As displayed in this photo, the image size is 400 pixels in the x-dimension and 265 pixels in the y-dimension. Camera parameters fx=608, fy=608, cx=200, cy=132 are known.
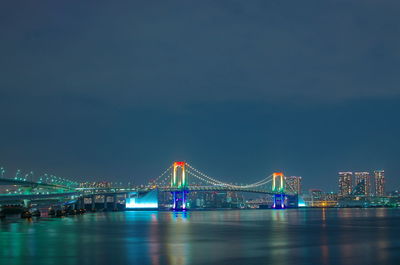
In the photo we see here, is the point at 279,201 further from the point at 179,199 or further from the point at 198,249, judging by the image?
the point at 198,249

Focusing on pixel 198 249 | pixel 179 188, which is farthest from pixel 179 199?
pixel 198 249

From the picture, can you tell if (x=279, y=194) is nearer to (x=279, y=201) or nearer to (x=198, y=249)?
(x=279, y=201)

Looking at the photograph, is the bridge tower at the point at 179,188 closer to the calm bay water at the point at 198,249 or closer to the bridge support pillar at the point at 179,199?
the bridge support pillar at the point at 179,199

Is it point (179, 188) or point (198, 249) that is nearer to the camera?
point (198, 249)

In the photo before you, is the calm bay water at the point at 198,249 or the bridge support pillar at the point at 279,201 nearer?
the calm bay water at the point at 198,249

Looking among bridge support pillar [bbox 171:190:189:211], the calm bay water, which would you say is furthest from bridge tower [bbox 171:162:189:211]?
the calm bay water

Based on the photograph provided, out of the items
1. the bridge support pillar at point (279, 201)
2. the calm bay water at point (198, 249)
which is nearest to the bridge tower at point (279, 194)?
the bridge support pillar at point (279, 201)

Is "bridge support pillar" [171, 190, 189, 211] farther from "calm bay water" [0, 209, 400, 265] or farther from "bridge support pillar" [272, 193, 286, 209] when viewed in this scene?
"calm bay water" [0, 209, 400, 265]

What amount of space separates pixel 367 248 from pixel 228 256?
8.82 m

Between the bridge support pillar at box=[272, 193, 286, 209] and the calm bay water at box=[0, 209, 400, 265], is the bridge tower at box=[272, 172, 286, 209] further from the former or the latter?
the calm bay water at box=[0, 209, 400, 265]

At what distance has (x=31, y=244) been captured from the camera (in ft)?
115

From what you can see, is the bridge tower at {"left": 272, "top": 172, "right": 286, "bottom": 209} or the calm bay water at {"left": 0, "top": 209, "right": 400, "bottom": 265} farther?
the bridge tower at {"left": 272, "top": 172, "right": 286, "bottom": 209}

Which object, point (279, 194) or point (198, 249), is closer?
point (198, 249)

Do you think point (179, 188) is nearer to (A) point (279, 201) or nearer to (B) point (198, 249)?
(A) point (279, 201)
